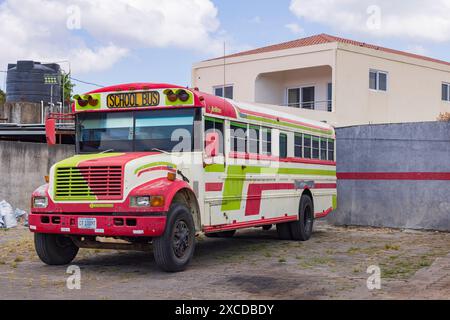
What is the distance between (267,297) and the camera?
8.20 m

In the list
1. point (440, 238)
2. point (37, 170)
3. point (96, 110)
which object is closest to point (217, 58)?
point (37, 170)

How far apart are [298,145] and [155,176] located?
5.64m

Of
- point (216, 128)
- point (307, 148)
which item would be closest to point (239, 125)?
point (216, 128)

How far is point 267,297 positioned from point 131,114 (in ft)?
13.7

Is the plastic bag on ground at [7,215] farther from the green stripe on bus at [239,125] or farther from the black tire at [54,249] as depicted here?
the green stripe on bus at [239,125]

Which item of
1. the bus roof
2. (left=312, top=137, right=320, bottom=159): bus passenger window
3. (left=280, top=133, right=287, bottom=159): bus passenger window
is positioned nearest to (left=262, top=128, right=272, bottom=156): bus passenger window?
(left=280, top=133, right=287, bottom=159): bus passenger window

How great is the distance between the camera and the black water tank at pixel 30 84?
26.3 metres

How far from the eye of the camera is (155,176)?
992 centimetres

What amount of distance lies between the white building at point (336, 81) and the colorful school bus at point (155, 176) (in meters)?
15.8

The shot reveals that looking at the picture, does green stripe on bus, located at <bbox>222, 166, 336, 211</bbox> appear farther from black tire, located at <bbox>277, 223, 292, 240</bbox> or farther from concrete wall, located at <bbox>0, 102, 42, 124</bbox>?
concrete wall, located at <bbox>0, 102, 42, 124</bbox>

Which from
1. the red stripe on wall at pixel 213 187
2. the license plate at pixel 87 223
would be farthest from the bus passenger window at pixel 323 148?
the license plate at pixel 87 223

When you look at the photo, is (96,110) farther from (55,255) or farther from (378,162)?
(378,162)

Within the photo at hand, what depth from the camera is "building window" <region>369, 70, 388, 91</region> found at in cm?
3023

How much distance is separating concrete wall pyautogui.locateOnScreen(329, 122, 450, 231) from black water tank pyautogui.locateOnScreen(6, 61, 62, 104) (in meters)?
12.9
